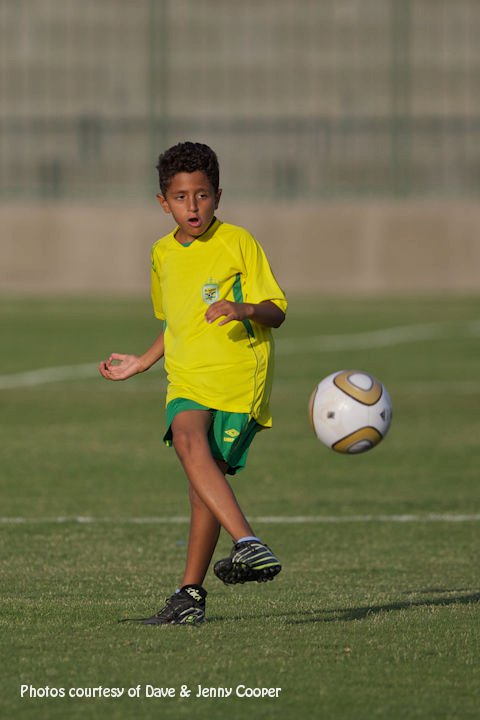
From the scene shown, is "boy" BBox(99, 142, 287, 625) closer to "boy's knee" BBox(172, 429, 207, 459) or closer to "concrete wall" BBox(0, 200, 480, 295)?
"boy's knee" BBox(172, 429, 207, 459)

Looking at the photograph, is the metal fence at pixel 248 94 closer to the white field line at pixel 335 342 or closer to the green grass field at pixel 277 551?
the white field line at pixel 335 342

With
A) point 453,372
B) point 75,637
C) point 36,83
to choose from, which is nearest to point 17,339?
point 453,372

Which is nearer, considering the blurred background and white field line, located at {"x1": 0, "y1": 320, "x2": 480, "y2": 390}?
white field line, located at {"x1": 0, "y1": 320, "x2": 480, "y2": 390}

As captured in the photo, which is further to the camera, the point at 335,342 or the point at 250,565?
the point at 335,342

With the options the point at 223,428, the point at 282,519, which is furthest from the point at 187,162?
the point at 282,519

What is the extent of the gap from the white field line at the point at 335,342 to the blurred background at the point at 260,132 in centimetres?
563

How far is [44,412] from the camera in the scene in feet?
49.6

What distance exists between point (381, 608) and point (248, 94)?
27365mm

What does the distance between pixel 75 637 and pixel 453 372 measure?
12392 millimetres

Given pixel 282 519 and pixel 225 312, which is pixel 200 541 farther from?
pixel 282 519

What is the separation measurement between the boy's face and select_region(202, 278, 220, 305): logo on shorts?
0.63 feet

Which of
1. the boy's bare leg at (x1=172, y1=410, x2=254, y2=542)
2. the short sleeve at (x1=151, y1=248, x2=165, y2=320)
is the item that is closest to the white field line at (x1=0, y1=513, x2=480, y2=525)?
the short sleeve at (x1=151, y1=248, x2=165, y2=320)

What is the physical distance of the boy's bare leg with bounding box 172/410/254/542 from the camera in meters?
6.13

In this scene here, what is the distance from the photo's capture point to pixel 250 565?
587 centimetres
